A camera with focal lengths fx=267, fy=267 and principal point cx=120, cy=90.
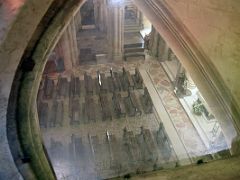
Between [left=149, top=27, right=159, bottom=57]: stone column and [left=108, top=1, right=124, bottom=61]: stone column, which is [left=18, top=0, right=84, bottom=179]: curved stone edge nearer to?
[left=108, top=1, right=124, bottom=61]: stone column

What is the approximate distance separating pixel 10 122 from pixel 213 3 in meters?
1.44

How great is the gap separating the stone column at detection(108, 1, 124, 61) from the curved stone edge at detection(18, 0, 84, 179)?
6310 mm

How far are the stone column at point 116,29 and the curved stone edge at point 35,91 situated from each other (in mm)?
6310

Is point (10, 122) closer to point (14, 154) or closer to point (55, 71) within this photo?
point (14, 154)

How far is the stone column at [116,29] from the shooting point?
268 inches

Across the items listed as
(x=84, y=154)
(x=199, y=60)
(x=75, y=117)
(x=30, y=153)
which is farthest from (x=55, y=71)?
(x=30, y=153)

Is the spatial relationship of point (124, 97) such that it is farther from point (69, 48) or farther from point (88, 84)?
point (69, 48)

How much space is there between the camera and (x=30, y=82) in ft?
2.31

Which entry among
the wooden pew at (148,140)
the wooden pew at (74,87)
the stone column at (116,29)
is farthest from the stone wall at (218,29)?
the stone column at (116,29)

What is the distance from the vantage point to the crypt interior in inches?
93.7

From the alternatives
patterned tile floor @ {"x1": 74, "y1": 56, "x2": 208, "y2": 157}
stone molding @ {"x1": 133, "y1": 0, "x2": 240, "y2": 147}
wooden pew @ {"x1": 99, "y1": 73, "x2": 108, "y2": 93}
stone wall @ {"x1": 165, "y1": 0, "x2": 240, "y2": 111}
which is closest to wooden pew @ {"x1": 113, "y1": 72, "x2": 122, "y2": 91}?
wooden pew @ {"x1": 99, "y1": 73, "x2": 108, "y2": 93}

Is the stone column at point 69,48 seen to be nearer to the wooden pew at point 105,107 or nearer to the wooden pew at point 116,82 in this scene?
the wooden pew at point 116,82

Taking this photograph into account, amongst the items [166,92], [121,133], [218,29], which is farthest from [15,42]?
[166,92]

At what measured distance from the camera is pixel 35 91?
0.75 m
